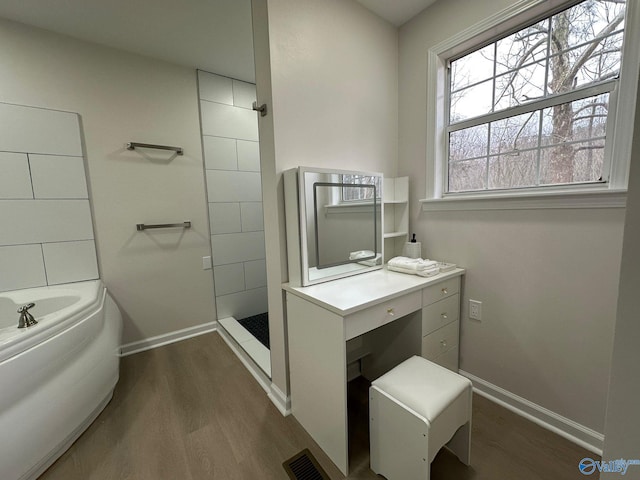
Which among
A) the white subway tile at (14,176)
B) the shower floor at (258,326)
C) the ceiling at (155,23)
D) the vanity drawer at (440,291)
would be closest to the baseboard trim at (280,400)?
the shower floor at (258,326)

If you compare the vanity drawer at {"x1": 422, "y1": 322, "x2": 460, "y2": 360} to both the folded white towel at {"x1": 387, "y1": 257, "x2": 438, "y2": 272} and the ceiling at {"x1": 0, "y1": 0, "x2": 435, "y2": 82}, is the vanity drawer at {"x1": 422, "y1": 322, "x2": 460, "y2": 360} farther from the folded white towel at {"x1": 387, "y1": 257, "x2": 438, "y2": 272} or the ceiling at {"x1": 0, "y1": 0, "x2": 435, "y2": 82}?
the ceiling at {"x1": 0, "y1": 0, "x2": 435, "y2": 82}

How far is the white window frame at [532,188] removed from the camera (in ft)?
3.55

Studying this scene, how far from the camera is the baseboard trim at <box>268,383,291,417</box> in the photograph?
5.02ft

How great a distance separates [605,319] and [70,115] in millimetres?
3424

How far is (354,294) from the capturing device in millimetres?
1266

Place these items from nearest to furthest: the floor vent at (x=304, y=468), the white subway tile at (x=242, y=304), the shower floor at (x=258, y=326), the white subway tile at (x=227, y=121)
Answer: the floor vent at (x=304, y=468), the shower floor at (x=258, y=326), the white subway tile at (x=227, y=121), the white subway tile at (x=242, y=304)

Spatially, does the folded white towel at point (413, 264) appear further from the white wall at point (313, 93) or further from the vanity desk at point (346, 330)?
the white wall at point (313, 93)

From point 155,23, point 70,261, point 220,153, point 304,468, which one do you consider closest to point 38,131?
point 70,261

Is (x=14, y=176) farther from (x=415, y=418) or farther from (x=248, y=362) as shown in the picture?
(x=415, y=418)

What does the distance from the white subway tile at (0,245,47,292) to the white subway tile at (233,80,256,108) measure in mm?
1967

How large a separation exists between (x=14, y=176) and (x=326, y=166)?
2049 mm

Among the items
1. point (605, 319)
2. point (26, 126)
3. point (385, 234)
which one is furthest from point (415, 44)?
point (26, 126)

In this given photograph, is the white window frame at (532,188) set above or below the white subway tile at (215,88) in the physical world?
below

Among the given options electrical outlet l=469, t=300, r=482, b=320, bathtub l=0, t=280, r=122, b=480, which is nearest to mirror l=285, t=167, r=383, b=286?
electrical outlet l=469, t=300, r=482, b=320
